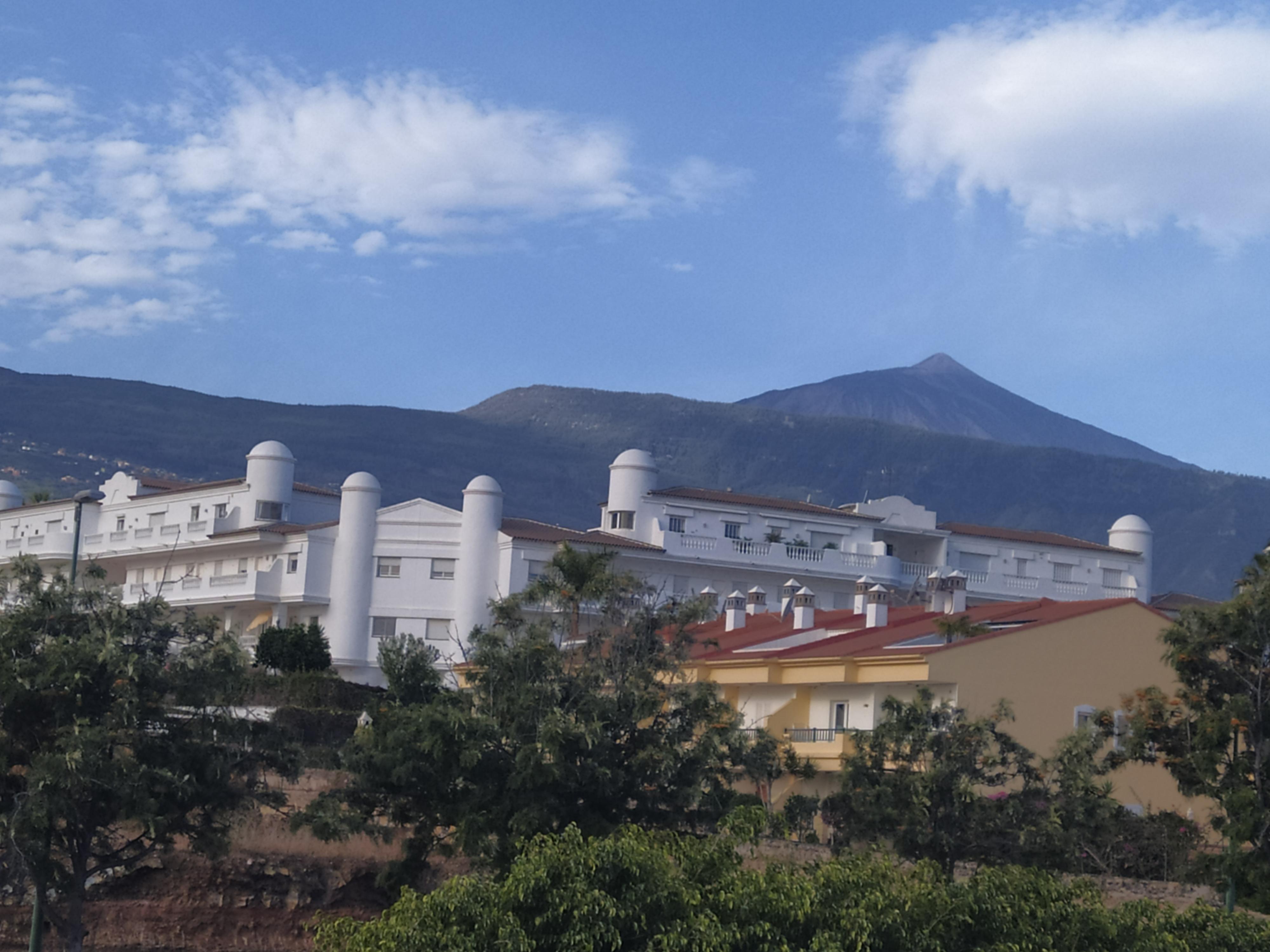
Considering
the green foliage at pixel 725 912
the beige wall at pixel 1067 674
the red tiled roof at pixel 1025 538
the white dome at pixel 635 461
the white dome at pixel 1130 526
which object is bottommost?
the green foliage at pixel 725 912

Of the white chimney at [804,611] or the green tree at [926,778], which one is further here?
the white chimney at [804,611]

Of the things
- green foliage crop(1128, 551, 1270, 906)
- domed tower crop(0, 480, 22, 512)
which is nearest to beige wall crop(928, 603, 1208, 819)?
green foliage crop(1128, 551, 1270, 906)

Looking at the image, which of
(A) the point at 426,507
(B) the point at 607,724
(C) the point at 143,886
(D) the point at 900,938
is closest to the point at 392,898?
(C) the point at 143,886

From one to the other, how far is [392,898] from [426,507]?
52.5 meters

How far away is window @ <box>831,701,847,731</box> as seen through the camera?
167ft

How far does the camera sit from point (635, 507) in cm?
9619

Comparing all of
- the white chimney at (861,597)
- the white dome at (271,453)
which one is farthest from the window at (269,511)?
the white chimney at (861,597)

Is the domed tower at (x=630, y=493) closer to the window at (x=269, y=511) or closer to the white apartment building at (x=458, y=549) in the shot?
the white apartment building at (x=458, y=549)

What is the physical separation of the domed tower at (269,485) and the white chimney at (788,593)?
1118 inches

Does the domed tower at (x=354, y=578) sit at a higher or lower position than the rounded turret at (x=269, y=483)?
lower

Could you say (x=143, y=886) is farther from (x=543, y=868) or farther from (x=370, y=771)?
(x=543, y=868)

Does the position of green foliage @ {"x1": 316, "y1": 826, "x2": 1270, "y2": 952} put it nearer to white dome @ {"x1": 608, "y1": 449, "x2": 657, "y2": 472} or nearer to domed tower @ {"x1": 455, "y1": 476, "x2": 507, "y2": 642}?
domed tower @ {"x1": 455, "y1": 476, "x2": 507, "y2": 642}

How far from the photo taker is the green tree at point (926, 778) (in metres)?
34.2

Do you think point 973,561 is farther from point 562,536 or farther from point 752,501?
point 562,536
